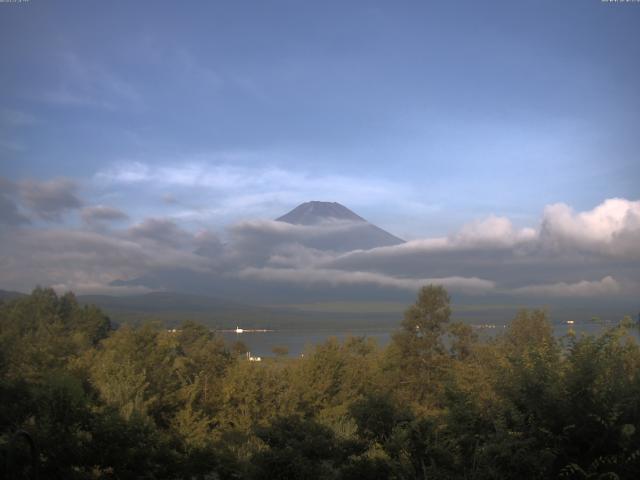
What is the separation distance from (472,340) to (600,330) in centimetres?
3340

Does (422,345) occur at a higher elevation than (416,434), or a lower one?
lower

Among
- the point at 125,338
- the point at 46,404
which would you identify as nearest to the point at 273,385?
the point at 125,338

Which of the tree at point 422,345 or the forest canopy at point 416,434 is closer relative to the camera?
the forest canopy at point 416,434

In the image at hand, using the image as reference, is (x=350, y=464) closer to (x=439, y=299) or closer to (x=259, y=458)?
(x=259, y=458)

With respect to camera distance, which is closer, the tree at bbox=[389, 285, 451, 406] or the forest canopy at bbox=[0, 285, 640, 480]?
the forest canopy at bbox=[0, 285, 640, 480]

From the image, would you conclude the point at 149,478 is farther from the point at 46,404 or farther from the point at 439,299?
the point at 439,299

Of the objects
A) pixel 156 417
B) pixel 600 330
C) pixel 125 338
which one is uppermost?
pixel 600 330

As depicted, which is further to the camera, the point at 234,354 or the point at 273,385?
the point at 234,354

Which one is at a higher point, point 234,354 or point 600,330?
point 600,330

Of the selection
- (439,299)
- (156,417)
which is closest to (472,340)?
(439,299)

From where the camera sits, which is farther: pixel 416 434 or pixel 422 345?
pixel 422 345

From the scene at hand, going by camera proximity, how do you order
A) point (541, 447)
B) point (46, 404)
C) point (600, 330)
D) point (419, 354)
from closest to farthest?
point (541, 447), point (600, 330), point (46, 404), point (419, 354)

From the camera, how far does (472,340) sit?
41.0 metres

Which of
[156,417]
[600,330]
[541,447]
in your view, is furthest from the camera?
[156,417]
